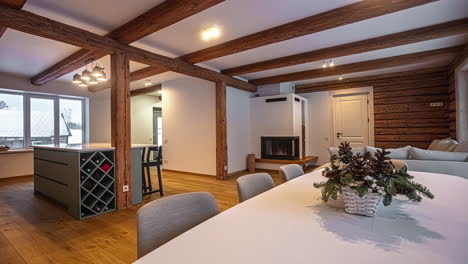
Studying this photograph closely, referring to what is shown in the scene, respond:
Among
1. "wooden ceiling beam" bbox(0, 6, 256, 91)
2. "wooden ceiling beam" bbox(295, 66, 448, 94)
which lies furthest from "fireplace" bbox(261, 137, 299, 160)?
"wooden ceiling beam" bbox(0, 6, 256, 91)

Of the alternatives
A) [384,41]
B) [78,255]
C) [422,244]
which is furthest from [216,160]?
[422,244]

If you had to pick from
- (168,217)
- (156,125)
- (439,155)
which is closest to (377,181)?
(168,217)

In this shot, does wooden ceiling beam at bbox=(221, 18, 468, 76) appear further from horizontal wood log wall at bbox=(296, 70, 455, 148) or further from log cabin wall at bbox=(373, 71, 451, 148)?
log cabin wall at bbox=(373, 71, 451, 148)

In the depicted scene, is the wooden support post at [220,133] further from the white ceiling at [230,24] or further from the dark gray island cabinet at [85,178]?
the dark gray island cabinet at [85,178]

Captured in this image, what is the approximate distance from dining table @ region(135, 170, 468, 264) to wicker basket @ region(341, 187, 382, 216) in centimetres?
3

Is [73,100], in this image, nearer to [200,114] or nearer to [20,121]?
[20,121]

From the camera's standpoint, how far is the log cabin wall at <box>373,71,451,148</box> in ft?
17.0

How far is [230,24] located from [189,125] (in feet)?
11.0

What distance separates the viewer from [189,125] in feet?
19.2

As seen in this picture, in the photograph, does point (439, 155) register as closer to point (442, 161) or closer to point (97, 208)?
point (442, 161)

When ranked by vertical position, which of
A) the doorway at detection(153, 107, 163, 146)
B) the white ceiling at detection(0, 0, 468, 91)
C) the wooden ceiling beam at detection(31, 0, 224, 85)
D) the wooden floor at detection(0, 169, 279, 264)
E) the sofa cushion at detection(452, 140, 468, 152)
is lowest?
the wooden floor at detection(0, 169, 279, 264)

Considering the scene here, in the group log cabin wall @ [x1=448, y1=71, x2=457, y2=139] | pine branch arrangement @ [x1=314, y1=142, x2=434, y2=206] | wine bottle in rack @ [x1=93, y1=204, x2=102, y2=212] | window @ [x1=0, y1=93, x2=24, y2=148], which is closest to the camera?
pine branch arrangement @ [x1=314, y1=142, x2=434, y2=206]

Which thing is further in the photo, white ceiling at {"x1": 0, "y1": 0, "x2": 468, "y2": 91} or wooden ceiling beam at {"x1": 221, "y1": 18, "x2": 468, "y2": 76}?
wooden ceiling beam at {"x1": 221, "y1": 18, "x2": 468, "y2": 76}

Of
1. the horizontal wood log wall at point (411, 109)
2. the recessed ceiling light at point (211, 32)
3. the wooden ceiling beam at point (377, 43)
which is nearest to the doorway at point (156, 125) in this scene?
the wooden ceiling beam at point (377, 43)
